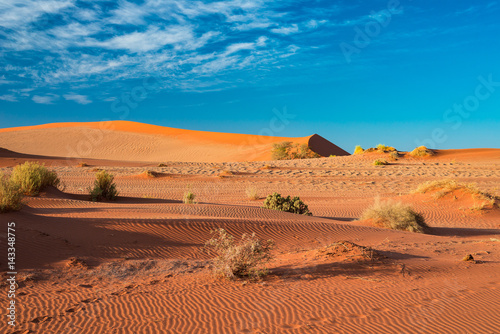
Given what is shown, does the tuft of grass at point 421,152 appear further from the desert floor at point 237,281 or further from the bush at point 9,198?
the bush at point 9,198

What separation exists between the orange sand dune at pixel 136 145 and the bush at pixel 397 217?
46464mm

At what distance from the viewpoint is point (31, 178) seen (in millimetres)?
15758

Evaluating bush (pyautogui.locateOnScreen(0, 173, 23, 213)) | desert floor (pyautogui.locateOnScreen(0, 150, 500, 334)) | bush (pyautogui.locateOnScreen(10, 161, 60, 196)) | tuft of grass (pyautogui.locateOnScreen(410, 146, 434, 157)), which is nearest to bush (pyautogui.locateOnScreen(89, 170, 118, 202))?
bush (pyautogui.locateOnScreen(10, 161, 60, 196))

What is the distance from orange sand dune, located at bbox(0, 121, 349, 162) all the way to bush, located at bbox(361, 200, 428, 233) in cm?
4646

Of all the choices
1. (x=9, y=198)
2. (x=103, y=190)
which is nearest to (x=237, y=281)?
(x=9, y=198)

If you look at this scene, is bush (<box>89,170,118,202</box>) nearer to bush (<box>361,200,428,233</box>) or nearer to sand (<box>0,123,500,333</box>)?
sand (<box>0,123,500,333</box>)

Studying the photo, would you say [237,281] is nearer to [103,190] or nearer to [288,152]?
[103,190]

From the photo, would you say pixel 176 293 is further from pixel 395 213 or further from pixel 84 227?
pixel 395 213

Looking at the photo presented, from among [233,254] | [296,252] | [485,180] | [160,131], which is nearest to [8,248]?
[233,254]

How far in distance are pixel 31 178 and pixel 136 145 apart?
6725 cm

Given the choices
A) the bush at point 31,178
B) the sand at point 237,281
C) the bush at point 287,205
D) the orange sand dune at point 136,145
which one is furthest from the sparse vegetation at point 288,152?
the sand at point 237,281

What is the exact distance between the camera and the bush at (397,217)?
13672 millimetres

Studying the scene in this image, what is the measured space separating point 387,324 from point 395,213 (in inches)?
389

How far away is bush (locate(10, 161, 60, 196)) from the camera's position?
15.4 metres
